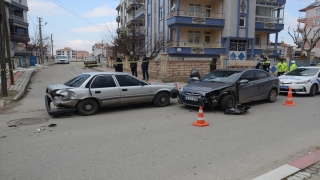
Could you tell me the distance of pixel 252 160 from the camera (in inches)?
181

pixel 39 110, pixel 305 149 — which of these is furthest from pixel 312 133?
pixel 39 110

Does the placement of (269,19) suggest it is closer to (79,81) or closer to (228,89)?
(228,89)

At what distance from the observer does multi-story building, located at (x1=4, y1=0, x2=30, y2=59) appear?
4608 centimetres

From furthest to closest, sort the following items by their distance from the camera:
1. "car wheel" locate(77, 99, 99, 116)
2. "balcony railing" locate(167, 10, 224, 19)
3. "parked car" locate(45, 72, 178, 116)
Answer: "balcony railing" locate(167, 10, 224, 19) → "car wheel" locate(77, 99, 99, 116) → "parked car" locate(45, 72, 178, 116)

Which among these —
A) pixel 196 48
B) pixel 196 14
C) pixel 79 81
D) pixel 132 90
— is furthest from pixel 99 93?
pixel 196 14

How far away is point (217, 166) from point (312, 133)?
3423 millimetres

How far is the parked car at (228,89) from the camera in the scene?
8.51 m

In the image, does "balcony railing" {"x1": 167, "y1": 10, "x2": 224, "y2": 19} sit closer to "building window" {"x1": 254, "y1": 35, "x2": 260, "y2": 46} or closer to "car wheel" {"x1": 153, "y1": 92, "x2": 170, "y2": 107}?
"building window" {"x1": 254, "y1": 35, "x2": 260, "y2": 46}

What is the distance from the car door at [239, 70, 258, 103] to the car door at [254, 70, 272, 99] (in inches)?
9.8

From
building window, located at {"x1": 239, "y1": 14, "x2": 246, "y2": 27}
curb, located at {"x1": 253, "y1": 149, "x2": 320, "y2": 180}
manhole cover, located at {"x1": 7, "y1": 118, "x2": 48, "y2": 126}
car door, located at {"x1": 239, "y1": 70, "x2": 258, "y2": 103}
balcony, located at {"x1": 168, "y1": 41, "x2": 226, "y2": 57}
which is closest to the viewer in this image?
curb, located at {"x1": 253, "y1": 149, "x2": 320, "y2": 180}

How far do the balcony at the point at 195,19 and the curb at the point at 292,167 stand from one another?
86.8 feet

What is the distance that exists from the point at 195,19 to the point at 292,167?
28055mm

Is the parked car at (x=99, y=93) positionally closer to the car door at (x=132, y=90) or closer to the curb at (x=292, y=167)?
the car door at (x=132, y=90)

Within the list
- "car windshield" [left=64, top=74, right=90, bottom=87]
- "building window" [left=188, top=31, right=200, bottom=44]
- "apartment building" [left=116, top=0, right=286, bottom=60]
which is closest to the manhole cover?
"car windshield" [left=64, top=74, right=90, bottom=87]
